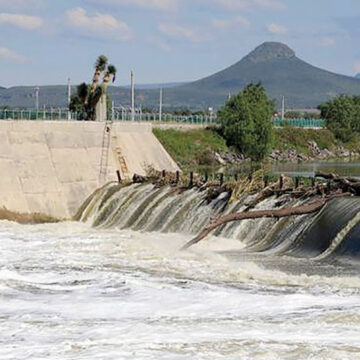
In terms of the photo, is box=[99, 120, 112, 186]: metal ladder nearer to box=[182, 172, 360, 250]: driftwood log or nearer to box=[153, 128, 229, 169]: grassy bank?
box=[182, 172, 360, 250]: driftwood log

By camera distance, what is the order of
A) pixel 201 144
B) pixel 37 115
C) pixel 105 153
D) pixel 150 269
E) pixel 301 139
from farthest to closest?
pixel 301 139 < pixel 201 144 < pixel 37 115 < pixel 105 153 < pixel 150 269

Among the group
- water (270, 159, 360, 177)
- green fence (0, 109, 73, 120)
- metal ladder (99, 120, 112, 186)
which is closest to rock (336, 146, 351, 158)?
water (270, 159, 360, 177)

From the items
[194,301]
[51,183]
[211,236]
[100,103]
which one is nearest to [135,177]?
[51,183]

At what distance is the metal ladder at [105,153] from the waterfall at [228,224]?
457 millimetres

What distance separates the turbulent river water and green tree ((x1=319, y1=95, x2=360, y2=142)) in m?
69.7

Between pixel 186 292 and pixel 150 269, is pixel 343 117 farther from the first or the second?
pixel 186 292

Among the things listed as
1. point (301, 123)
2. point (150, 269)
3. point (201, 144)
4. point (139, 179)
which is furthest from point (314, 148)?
point (150, 269)

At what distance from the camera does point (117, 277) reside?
1666cm

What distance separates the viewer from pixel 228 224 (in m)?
22.0

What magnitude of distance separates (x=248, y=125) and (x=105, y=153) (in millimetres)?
36694

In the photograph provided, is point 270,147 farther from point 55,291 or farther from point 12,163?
point 55,291

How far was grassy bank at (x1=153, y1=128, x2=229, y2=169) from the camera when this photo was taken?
62531 millimetres

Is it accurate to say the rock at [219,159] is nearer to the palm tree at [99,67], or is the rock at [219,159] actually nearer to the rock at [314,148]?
the rock at [314,148]

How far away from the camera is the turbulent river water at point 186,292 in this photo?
37.3 feet
